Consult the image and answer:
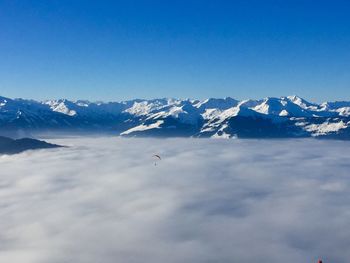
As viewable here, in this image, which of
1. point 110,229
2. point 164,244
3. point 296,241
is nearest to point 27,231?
point 110,229

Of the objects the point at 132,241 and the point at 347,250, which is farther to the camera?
the point at 132,241

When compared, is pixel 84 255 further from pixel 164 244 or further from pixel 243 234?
pixel 243 234

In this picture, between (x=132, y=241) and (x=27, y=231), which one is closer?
(x=132, y=241)

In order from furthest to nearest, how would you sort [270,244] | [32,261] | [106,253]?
[270,244] → [106,253] → [32,261]

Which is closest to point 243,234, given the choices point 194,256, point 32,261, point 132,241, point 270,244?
point 270,244

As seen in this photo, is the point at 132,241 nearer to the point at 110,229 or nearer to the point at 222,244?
the point at 110,229

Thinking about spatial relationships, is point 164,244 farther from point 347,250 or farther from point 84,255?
point 347,250

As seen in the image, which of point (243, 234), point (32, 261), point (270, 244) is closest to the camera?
point (32, 261)

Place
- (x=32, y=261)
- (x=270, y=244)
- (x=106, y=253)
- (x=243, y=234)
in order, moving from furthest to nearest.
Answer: (x=243, y=234), (x=270, y=244), (x=106, y=253), (x=32, y=261)

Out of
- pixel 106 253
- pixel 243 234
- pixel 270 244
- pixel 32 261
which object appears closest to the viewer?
pixel 32 261
